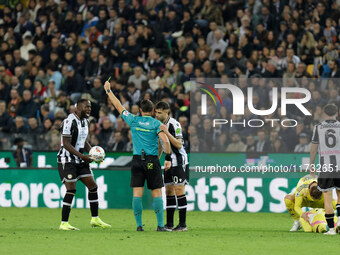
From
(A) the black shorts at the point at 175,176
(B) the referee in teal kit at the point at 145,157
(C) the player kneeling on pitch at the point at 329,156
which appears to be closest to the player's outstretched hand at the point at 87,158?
(B) the referee in teal kit at the point at 145,157

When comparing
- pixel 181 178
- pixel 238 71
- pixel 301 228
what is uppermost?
pixel 238 71

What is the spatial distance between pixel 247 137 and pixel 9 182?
5.83m

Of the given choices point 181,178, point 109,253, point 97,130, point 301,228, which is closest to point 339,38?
point 97,130

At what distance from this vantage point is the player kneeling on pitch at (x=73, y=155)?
12766 mm

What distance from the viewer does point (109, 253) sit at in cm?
952

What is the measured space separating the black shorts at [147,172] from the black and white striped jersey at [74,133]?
137 centimetres

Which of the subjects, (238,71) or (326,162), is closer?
(326,162)

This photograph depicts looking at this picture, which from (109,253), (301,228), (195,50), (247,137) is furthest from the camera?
(195,50)

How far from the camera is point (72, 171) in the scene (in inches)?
507

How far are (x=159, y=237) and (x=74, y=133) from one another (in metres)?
2.55

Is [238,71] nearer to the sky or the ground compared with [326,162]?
nearer to the sky

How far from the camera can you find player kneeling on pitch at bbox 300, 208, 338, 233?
41.3 feet

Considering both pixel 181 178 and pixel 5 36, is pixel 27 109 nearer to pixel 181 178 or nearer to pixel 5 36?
pixel 5 36

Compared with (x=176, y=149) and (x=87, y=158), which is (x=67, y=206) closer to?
(x=87, y=158)
